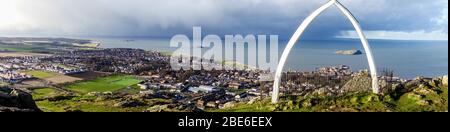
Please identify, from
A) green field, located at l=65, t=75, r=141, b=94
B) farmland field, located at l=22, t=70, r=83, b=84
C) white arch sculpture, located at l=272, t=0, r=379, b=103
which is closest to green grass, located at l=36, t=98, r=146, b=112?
green field, located at l=65, t=75, r=141, b=94

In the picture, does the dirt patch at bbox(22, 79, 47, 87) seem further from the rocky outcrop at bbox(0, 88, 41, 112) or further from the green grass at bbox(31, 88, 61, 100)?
Result: the rocky outcrop at bbox(0, 88, 41, 112)

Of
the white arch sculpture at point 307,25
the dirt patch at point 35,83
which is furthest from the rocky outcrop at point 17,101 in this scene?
the dirt patch at point 35,83

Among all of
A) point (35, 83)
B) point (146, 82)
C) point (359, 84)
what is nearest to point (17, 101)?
point (359, 84)

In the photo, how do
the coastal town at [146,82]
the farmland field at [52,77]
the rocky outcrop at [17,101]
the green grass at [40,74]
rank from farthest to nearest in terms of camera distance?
the green grass at [40,74] → the farmland field at [52,77] → the coastal town at [146,82] → the rocky outcrop at [17,101]

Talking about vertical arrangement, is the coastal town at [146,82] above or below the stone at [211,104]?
above

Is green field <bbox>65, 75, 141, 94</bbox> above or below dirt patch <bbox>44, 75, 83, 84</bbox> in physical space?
below

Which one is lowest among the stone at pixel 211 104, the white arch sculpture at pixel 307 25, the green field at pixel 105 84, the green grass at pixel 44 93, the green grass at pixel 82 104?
the green grass at pixel 82 104

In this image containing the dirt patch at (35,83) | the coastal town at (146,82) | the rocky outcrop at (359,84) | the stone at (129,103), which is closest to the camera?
the rocky outcrop at (359,84)

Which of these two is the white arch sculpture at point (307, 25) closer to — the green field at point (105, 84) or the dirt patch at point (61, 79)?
the green field at point (105, 84)
